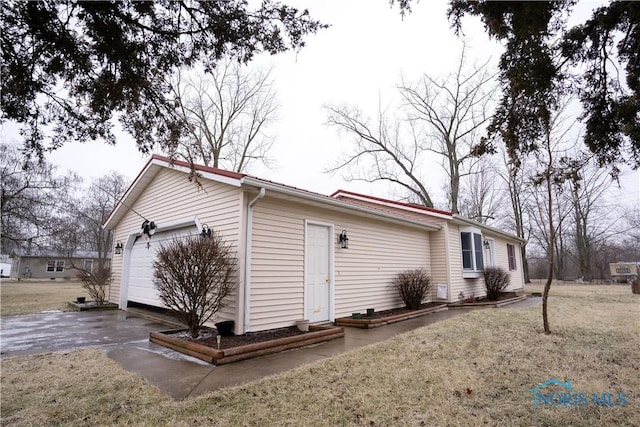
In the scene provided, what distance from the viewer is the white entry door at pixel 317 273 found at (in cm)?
704

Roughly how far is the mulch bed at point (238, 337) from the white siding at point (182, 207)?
1.34ft

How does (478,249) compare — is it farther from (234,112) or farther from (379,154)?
(234,112)

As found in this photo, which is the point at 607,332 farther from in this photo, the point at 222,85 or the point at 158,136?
the point at 222,85

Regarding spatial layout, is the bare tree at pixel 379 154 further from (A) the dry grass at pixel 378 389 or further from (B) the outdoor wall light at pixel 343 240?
(A) the dry grass at pixel 378 389

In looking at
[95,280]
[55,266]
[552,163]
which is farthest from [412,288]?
[55,266]

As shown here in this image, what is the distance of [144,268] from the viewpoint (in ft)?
31.6

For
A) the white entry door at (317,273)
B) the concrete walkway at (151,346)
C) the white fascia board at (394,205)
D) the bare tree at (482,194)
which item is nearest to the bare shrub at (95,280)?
the concrete walkway at (151,346)

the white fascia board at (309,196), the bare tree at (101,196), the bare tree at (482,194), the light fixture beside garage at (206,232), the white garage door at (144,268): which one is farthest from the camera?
the bare tree at (101,196)

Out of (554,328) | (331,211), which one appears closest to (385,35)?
(331,211)

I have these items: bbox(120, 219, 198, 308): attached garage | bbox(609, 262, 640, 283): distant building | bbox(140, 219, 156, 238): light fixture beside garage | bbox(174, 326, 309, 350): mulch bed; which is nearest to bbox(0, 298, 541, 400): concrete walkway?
bbox(174, 326, 309, 350): mulch bed

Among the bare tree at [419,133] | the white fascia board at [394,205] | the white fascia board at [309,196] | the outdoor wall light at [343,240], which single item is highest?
the bare tree at [419,133]

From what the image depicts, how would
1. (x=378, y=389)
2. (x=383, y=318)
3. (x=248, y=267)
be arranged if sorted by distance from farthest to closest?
(x=383, y=318) < (x=248, y=267) < (x=378, y=389)

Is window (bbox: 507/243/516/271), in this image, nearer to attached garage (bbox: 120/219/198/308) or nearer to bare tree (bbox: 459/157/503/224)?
bare tree (bbox: 459/157/503/224)

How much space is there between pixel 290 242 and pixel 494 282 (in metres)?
9.12
